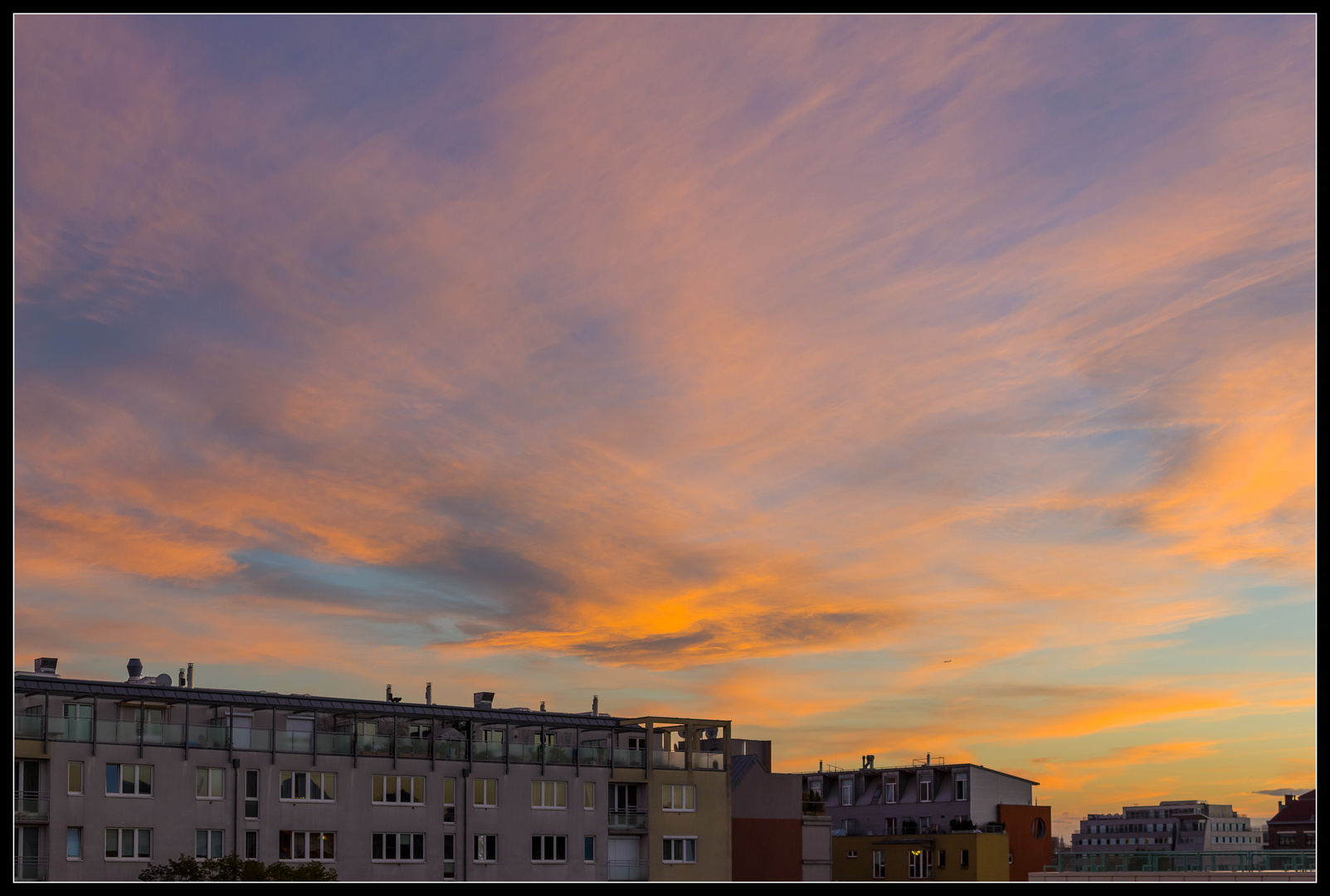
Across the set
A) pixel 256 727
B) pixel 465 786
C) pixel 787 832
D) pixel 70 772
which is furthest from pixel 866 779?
pixel 70 772

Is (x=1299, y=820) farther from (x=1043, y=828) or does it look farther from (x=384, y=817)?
(x=384, y=817)

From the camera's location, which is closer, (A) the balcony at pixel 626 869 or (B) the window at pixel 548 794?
(B) the window at pixel 548 794

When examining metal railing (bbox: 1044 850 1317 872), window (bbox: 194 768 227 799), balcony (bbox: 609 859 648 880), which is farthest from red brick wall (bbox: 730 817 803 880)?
window (bbox: 194 768 227 799)

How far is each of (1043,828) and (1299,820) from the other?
7944cm

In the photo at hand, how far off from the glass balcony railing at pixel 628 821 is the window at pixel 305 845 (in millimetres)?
16605

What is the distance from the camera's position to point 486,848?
6850 cm

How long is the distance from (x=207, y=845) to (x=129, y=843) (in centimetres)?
358

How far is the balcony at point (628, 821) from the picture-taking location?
2891 inches

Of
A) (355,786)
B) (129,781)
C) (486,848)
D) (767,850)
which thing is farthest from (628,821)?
(129,781)

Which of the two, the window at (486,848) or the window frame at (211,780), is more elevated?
the window frame at (211,780)

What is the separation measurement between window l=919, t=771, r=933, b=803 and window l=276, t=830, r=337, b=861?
59865mm

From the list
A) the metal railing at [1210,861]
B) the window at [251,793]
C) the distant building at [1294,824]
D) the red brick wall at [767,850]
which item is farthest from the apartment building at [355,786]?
the distant building at [1294,824]

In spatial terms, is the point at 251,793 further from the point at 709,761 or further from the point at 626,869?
the point at 709,761

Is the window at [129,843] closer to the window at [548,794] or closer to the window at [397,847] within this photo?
the window at [397,847]
